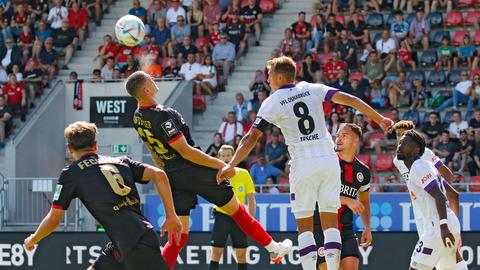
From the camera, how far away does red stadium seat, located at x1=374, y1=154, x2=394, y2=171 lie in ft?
76.7

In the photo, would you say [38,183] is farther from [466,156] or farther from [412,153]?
[412,153]

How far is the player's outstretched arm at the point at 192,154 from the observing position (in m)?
11.6

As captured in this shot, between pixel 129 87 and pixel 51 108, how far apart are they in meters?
15.8

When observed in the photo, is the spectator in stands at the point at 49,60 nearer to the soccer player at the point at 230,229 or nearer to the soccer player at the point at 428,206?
the soccer player at the point at 230,229

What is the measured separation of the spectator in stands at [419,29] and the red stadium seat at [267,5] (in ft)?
13.9

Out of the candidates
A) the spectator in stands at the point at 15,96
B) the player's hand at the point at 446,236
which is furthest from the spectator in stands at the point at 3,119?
the player's hand at the point at 446,236

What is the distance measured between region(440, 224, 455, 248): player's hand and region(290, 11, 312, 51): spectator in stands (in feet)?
52.8

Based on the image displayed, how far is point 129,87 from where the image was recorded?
11523mm

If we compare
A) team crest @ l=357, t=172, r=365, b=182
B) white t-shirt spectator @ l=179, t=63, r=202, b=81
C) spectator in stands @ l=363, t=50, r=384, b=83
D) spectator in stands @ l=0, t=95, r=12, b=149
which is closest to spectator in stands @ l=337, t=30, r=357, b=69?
spectator in stands @ l=363, t=50, r=384, b=83

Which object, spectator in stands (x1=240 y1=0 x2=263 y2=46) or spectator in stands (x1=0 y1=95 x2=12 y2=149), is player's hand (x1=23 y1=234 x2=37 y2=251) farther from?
spectator in stands (x1=240 y1=0 x2=263 y2=46)

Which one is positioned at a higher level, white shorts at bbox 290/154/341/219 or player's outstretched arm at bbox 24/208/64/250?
white shorts at bbox 290/154/341/219

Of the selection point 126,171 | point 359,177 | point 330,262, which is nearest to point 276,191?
point 359,177

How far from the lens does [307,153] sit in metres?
11.3

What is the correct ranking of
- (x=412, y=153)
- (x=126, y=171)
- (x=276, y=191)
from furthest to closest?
(x=276, y=191), (x=412, y=153), (x=126, y=171)
